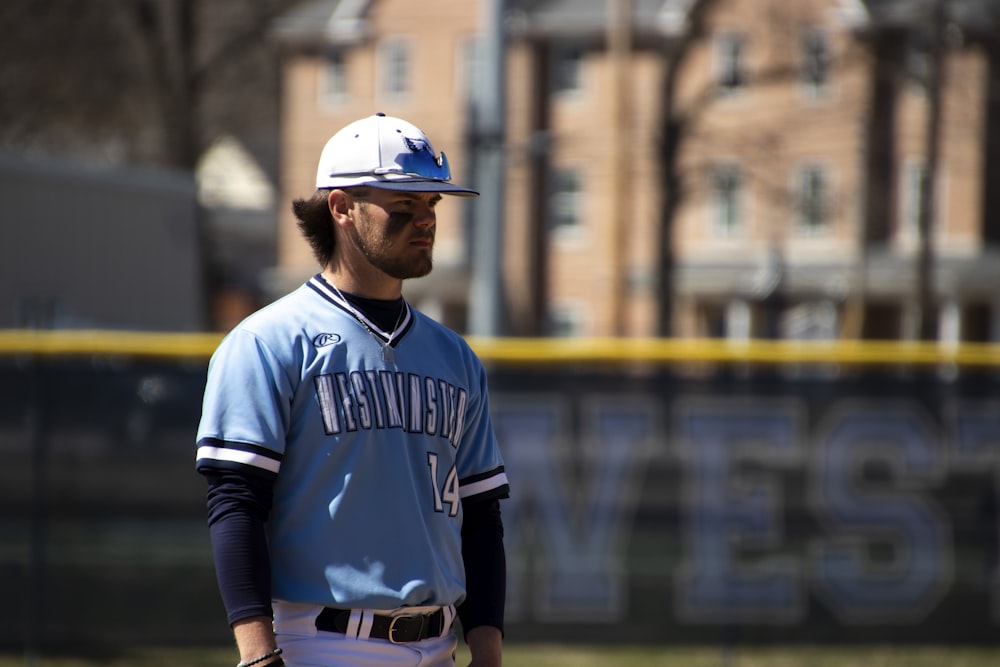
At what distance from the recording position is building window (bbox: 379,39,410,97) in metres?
39.9

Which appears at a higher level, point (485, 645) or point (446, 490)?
point (446, 490)

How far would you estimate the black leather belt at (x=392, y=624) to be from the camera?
2729 mm

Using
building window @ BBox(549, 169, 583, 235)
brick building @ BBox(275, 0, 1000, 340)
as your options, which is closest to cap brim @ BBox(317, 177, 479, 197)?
brick building @ BBox(275, 0, 1000, 340)

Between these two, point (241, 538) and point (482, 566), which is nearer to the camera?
point (241, 538)

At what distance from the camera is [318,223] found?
9.49ft

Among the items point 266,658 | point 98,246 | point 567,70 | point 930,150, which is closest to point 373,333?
point 266,658

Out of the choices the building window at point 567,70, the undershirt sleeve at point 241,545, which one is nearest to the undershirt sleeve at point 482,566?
the undershirt sleeve at point 241,545

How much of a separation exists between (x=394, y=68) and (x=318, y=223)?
125 ft

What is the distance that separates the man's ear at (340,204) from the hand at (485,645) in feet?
3.13

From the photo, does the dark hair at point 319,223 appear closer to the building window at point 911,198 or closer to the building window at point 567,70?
the building window at point 911,198

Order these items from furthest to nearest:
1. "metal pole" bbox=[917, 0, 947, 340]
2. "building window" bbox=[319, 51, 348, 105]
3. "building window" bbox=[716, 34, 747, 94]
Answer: "building window" bbox=[319, 51, 348, 105], "building window" bbox=[716, 34, 747, 94], "metal pole" bbox=[917, 0, 947, 340]

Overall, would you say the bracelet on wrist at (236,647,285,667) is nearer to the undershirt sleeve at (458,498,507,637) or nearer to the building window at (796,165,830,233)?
the undershirt sleeve at (458,498,507,637)

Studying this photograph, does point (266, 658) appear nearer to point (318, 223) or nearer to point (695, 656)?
point (318, 223)

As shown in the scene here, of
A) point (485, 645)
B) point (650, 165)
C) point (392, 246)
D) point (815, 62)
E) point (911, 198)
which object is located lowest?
point (485, 645)
